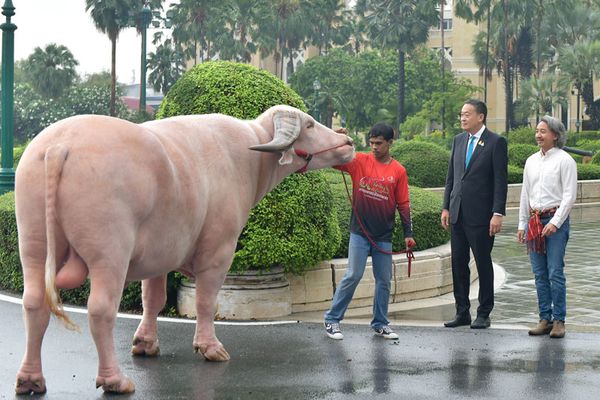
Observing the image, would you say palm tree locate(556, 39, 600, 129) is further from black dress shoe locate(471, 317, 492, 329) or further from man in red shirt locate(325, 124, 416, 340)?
man in red shirt locate(325, 124, 416, 340)

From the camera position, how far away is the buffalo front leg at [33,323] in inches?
252

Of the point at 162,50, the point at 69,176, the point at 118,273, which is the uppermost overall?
the point at 162,50

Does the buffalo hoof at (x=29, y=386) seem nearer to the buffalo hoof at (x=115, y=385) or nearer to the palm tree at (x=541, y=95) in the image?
the buffalo hoof at (x=115, y=385)

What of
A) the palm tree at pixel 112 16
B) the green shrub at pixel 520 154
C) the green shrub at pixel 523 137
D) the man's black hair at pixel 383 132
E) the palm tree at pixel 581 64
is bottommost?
the green shrub at pixel 520 154

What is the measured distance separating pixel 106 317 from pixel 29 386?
0.76 meters

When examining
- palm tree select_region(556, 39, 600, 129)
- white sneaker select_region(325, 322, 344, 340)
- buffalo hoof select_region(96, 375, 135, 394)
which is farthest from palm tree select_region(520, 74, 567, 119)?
buffalo hoof select_region(96, 375, 135, 394)

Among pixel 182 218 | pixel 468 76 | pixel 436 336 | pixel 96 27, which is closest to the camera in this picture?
pixel 182 218

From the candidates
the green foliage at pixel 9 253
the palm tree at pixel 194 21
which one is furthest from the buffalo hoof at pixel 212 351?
the palm tree at pixel 194 21

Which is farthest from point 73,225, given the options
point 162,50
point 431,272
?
point 162,50

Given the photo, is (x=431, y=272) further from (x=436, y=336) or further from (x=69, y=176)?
(x=69, y=176)

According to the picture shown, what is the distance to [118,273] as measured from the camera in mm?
6332

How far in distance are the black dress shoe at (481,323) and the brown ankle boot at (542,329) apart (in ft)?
1.46

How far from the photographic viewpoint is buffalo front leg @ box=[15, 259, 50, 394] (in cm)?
639

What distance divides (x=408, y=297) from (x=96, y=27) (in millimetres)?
56469
